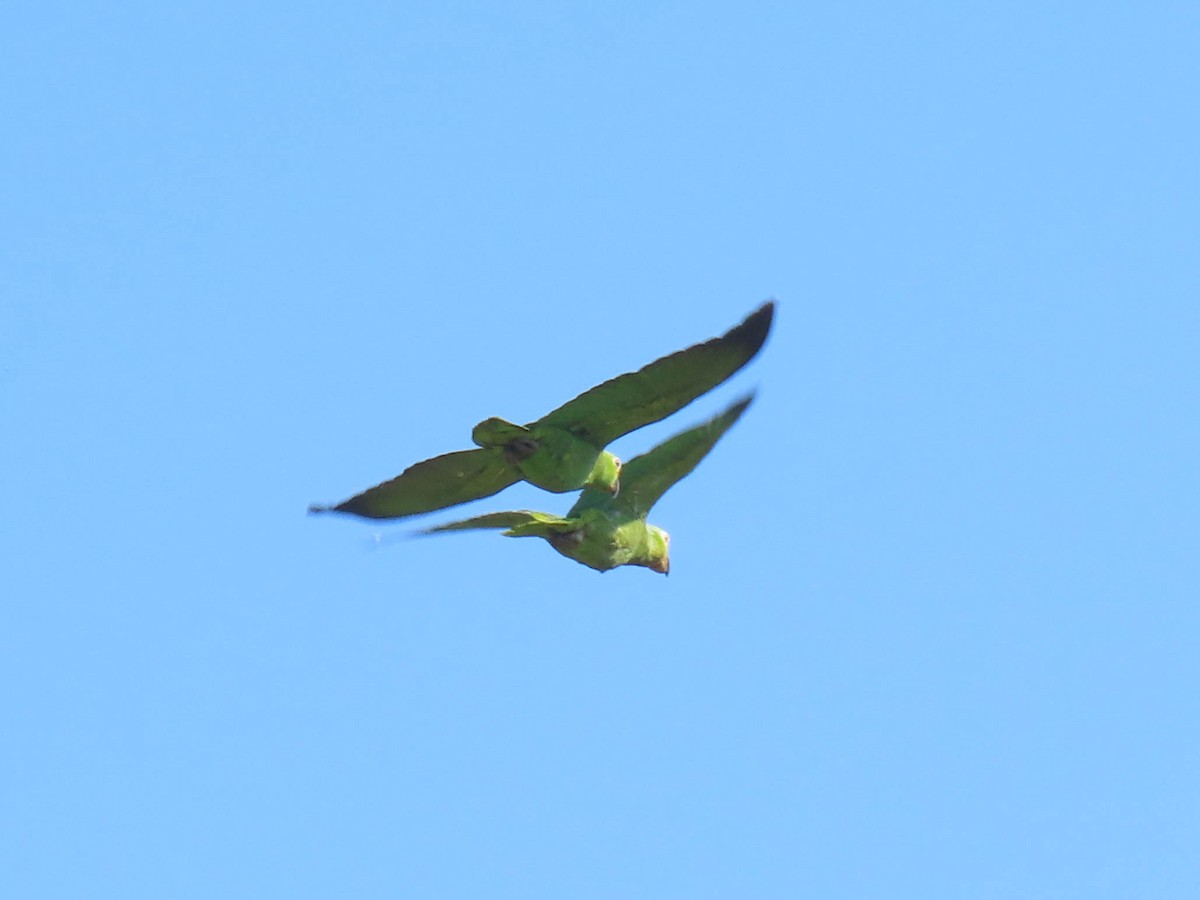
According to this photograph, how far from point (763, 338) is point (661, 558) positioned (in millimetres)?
3048

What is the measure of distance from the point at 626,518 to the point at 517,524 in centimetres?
123

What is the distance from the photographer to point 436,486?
46.5 ft

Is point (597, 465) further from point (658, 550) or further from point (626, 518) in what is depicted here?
point (658, 550)

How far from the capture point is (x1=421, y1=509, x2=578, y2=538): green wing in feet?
45.0

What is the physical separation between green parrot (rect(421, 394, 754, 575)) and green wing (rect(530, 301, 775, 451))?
883 millimetres

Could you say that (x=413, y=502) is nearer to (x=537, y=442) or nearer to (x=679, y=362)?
(x=537, y=442)

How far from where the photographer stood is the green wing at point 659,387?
42.0 ft

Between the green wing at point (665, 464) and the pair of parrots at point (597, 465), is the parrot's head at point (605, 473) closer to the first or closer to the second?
the pair of parrots at point (597, 465)

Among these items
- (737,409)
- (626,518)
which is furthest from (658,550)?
(737,409)

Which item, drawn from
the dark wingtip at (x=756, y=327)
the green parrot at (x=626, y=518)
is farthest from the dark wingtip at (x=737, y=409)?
the dark wingtip at (x=756, y=327)

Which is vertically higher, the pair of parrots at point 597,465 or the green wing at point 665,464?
the green wing at point 665,464

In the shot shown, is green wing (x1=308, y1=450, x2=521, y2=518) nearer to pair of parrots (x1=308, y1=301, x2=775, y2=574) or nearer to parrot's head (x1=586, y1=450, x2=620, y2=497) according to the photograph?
pair of parrots (x1=308, y1=301, x2=775, y2=574)

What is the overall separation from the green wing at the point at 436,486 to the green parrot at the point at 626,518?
0.34 m

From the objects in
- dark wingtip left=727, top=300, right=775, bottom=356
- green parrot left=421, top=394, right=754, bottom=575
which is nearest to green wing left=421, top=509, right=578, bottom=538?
green parrot left=421, top=394, right=754, bottom=575
